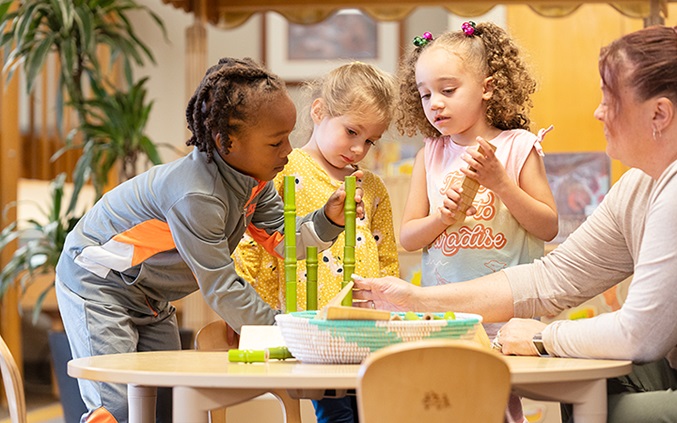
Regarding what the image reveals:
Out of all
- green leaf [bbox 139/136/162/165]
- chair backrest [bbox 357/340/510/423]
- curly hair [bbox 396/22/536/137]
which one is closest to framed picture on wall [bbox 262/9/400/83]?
green leaf [bbox 139/136/162/165]

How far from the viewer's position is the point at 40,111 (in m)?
5.25

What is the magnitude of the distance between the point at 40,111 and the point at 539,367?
4485 mm

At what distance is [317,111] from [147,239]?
0.73 metres

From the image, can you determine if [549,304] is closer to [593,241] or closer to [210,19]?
[593,241]

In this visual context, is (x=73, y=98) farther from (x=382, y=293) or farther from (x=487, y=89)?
(x=382, y=293)

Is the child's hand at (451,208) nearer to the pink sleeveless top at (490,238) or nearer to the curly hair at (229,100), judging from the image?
the pink sleeveless top at (490,238)

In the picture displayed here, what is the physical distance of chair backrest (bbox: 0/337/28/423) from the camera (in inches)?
66.4

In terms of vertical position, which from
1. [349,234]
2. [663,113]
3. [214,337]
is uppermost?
[663,113]

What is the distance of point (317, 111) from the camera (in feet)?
7.81

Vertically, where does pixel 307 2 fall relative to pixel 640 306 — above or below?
above

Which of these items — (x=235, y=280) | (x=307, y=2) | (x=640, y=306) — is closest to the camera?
(x=640, y=306)

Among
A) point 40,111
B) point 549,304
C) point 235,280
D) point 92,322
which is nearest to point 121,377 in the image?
point 235,280

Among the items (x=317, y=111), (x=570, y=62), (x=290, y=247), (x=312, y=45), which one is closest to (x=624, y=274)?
(x=290, y=247)

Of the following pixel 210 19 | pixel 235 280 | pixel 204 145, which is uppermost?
pixel 210 19
